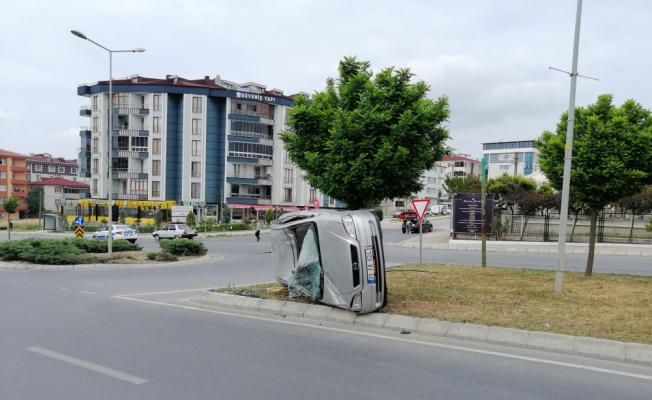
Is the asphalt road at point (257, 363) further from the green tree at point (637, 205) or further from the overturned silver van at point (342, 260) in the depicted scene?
the green tree at point (637, 205)

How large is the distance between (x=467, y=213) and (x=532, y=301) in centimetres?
2502

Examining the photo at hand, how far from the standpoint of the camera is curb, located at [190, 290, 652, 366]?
6500 millimetres

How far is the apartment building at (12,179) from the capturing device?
81.8 metres

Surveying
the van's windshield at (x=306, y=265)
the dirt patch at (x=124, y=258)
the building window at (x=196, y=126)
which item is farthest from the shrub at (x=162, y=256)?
the building window at (x=196, y=126)

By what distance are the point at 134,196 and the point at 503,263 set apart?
2127 inches

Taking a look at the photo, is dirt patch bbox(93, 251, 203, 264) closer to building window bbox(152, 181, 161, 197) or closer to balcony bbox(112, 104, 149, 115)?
building window bbox(152, 181, 161, 197)

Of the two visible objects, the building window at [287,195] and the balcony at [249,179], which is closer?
the balcony at [249,179]

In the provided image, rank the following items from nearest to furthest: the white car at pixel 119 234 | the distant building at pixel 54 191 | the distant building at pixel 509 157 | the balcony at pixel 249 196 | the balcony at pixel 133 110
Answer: the white car at pixel 119 234 → the balcony at pixel 133 110 → the balcony at pixel 249 196 → the distant building at pixel 54 191 → the distant building at pixel 509 157

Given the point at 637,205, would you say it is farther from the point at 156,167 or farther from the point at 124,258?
A: the point at 156,167

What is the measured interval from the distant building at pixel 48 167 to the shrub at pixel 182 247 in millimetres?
105834

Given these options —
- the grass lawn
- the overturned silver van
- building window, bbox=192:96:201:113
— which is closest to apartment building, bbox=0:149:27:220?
building window, bbox=192:96:201:113

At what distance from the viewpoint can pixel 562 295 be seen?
10219mm

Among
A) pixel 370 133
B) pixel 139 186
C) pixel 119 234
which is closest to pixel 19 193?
pixel 139 186

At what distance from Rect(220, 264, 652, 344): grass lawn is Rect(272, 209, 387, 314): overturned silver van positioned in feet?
2.52
